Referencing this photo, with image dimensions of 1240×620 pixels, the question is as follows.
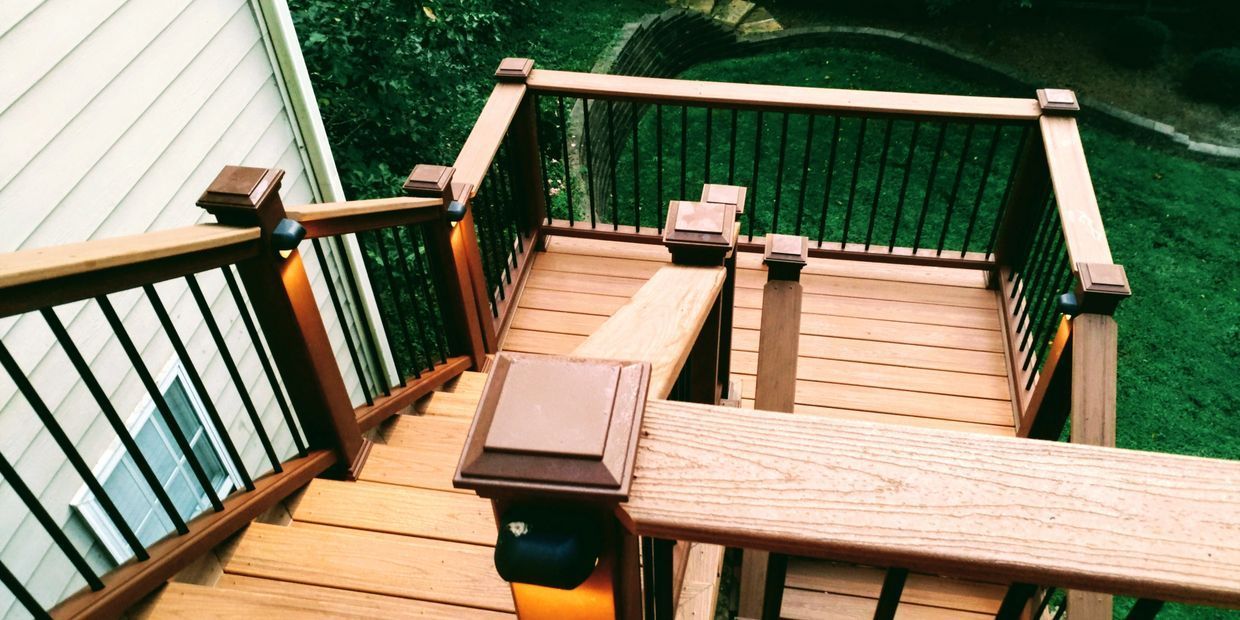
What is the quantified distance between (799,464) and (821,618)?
8.76ft

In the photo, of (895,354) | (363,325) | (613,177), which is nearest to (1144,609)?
(895,354)

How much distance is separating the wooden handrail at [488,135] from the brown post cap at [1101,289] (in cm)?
235

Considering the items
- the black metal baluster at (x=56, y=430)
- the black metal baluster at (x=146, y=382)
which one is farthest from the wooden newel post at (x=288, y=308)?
the black metal baluster at (x=56, y=430)

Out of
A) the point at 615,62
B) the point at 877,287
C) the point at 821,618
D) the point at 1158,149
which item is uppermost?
the point at 877,287

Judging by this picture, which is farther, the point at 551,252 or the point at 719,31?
the point at 719,31

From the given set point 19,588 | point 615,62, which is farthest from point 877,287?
point 615,62

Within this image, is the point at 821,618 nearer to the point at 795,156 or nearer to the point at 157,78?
the point at 157,78

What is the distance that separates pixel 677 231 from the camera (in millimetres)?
1974

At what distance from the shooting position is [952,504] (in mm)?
892

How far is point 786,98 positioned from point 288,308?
8.41 ft

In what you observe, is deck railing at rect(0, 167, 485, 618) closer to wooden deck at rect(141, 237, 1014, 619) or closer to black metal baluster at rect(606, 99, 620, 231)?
wooden deck at rect(141, 237, 1014, 619)

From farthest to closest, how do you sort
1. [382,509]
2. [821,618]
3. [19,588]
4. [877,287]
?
1. [877,287]
2. [821,618]
3. [382,509]
4. [19,588]

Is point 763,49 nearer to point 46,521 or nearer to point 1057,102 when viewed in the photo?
point 1057,102

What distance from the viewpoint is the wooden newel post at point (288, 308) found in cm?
213
